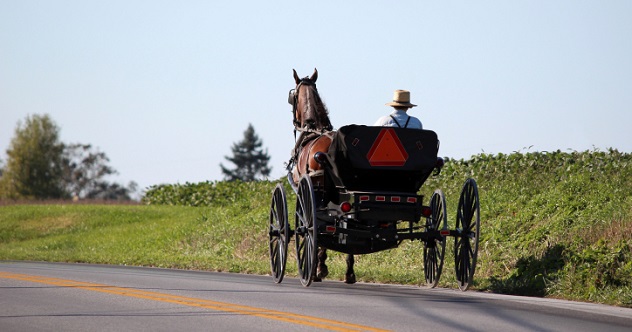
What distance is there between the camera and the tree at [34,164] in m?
91.5

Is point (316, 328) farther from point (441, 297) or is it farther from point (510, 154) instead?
point (510, 154)

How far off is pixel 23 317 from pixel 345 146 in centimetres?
482

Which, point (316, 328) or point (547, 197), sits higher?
point (547, 197)

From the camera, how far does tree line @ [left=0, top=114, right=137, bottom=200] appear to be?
91.7 meters

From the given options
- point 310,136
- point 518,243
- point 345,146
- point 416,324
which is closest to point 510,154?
point 518,243

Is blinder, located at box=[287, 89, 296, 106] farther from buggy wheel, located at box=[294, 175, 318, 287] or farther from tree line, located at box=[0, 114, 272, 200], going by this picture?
tree line, located at box=[0, 114, 272, 200]

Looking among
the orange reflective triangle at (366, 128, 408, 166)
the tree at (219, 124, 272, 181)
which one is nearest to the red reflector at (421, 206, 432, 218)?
the orange reflective triangle at (366, 128, 408, 166)

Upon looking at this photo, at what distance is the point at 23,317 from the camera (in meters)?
9.39

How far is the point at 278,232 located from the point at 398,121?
2450mm

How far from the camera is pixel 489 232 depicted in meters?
18.1

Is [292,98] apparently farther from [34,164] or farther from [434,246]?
[34,164]

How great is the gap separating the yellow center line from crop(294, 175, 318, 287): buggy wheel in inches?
76.7

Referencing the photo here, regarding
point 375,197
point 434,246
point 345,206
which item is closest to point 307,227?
point 345,206

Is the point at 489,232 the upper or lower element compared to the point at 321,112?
lower
